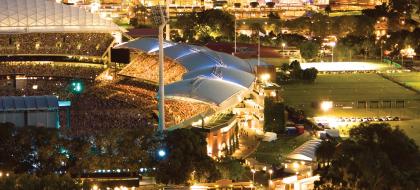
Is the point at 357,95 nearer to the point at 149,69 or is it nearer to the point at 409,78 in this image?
the point at 409,78

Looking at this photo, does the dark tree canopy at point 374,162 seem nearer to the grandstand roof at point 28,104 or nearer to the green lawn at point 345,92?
the grandstand roof at point 28,104

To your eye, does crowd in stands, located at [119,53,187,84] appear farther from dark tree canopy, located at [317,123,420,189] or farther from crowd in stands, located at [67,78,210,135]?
dark tree canopy, located at [317,123,420,189]

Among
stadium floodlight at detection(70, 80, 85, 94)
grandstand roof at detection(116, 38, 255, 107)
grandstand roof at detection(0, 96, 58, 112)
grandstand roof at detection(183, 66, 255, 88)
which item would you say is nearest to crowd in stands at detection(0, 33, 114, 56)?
grandstand roof at detection(116, 38, 255, 107)

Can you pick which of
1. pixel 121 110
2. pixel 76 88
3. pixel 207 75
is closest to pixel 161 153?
pixel 121 110

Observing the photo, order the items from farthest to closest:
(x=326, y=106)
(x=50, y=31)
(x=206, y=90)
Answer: (x=50, y=31) < (x=326, y=106) < (x=206, y=90)

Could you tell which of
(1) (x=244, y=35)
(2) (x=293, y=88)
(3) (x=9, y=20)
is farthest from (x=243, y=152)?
(1) (x=244, y=35)

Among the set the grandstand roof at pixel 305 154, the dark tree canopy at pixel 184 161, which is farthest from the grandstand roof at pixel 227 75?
the dark tree canopy at pixel 184 161
